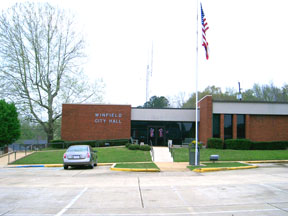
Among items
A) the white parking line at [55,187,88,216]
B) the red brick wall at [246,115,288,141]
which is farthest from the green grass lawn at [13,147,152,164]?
the red brick wall at [246,115,288,141]

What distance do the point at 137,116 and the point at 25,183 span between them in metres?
24.1

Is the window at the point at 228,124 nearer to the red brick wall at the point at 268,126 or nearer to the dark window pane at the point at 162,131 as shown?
the red brick wall at the point at 268,126

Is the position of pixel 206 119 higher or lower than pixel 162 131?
higher

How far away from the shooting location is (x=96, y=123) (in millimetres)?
35188

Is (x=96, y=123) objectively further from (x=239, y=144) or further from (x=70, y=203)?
(x=70, y=203)

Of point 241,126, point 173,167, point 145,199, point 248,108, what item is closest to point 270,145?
point 241,126

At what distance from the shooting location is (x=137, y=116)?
35781mm

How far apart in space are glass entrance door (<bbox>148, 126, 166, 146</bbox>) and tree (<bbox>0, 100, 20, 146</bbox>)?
1479cm

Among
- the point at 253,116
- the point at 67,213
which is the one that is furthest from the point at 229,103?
the point at 67,213

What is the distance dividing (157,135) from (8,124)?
16.4 metres

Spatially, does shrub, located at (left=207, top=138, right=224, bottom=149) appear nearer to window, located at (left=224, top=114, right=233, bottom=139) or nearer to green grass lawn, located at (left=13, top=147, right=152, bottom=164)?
window, located at (left=224, top=114, right=233, bottom=139)

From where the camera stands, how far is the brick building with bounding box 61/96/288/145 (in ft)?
105

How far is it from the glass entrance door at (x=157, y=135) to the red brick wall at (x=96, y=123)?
9.24 ft

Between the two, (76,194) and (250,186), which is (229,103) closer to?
(250,186)
